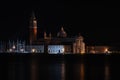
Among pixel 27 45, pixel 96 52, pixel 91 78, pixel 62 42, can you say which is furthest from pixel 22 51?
pixel 91 78

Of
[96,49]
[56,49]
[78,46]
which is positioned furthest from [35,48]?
[96,49]

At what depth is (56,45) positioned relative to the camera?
15575 cm

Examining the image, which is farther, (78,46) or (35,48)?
(35,48)

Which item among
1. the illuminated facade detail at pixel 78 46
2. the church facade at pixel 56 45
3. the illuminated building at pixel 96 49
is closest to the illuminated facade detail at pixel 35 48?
the church facade at pixel 56 45

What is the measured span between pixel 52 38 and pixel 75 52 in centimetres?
960

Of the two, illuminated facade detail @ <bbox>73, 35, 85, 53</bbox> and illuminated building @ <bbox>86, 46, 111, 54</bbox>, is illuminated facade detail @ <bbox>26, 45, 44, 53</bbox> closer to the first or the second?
illuminated facade detail @ <bbox>73, 35, 85, 53</bbox>

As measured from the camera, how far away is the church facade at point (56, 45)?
155m

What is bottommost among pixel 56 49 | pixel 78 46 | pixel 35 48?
pixel 56 49

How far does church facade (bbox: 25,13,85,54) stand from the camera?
508ft

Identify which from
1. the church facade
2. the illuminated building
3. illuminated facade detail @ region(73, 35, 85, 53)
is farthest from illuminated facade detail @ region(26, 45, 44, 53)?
the illuminated building

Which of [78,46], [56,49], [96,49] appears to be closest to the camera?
[78,46]

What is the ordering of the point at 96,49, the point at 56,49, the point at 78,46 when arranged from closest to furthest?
the point at 78,46, the point at 56,49, the point at 96,49

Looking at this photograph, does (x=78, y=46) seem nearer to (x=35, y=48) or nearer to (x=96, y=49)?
(x=96, y=49)

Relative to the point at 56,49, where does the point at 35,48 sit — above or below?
above
